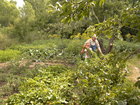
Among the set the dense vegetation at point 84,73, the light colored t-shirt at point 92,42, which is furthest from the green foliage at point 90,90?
the light colored t-shirt at point 92,42

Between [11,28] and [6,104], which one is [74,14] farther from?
[11,28]

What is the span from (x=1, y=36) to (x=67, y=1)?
14.0m

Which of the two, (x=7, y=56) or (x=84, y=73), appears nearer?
(x=84, y=73)

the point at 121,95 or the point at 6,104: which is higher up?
the point at 121,95

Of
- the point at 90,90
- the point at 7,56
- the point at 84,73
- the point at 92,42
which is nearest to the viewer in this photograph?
the point at 90,90

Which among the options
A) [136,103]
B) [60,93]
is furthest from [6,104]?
[136,103]

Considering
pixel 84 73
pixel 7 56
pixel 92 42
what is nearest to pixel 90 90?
pixel 84 73

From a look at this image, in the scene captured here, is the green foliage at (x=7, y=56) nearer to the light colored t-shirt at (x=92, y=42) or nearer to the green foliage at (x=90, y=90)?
the light colored t-shirt at (x=92, y=42)

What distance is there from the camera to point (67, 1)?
1846 millimetres

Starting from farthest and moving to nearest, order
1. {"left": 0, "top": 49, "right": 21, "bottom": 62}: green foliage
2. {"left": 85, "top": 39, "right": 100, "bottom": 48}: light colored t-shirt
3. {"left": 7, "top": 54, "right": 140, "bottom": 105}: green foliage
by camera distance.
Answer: {"left": 0, "top": 49, "right": 21, "bottom": 62}: green foliage → {"left": 85, "top": 39, "right": 100, "bottom": 48}: light colored t-shirt → {"left": 7, "top": 54, "right": 140, "bottom": 105}: green foliage

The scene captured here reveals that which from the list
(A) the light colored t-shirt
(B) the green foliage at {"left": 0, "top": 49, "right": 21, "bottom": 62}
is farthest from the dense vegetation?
(A) the light colored t-shirt

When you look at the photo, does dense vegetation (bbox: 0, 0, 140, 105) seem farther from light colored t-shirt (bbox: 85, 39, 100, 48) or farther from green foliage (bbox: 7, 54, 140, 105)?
light colored t-shirt (bbox: 85, 39, 100, 48)

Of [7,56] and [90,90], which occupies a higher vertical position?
[90,90]

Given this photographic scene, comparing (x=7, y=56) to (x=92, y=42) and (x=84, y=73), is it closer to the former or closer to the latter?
(x=92, y=42)
